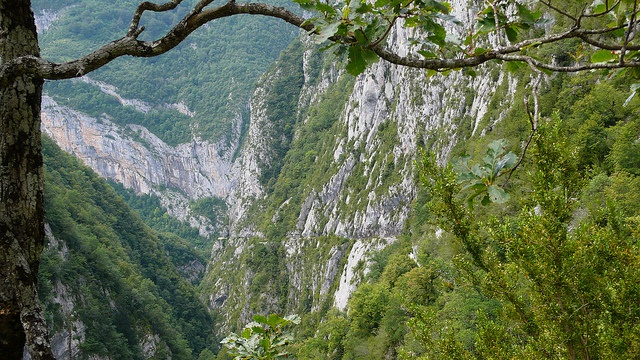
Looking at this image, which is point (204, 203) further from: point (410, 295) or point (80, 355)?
point (410, 295)

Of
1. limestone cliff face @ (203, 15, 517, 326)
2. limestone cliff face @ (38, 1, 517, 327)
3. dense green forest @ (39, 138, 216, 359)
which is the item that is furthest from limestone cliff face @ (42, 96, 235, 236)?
limestone cliff face @ (203, 15, 517, 326)

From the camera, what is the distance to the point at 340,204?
64.2m

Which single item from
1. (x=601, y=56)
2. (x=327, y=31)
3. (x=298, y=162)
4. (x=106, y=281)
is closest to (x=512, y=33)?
(x=601, y=56)

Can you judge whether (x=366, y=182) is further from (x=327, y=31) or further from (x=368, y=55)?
(x=327, y=31)

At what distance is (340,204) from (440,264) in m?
41.7

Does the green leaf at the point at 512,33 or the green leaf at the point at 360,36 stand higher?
the green leaf at the point at 512,33

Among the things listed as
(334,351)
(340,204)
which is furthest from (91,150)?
(334,351)

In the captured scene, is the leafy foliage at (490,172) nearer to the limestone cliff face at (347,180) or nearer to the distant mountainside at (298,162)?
the distant mountainside at (298,162)

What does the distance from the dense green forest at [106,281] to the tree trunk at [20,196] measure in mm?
41445

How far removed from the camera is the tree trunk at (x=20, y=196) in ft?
6.03

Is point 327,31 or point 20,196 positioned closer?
point 327,31

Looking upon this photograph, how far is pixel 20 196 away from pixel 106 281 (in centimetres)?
5536

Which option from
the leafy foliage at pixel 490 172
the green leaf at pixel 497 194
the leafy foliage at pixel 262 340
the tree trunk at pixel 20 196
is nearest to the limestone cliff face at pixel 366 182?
the leafy foliage at pixel 262 340

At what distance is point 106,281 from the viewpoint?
49.9m
